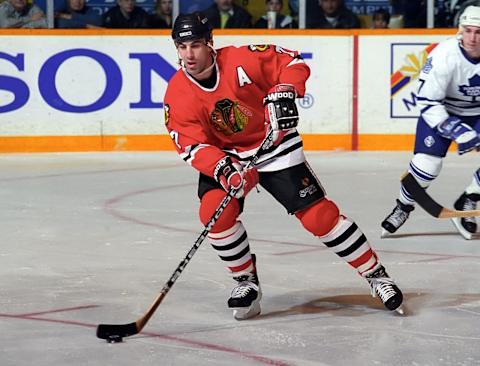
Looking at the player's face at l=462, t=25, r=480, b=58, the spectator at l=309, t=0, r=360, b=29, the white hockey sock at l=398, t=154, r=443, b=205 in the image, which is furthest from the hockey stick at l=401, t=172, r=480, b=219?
the spectator at l=309, t=0, r=360, b=29

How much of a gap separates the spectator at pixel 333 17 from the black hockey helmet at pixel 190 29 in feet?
17.6

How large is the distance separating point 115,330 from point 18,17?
5793 millimetres

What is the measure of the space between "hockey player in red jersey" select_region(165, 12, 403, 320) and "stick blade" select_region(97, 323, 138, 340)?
39 cm

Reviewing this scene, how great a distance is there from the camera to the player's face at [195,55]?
364 centimetres

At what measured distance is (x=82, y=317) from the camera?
147 inches

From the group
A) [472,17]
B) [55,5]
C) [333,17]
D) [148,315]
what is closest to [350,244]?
[148,315]

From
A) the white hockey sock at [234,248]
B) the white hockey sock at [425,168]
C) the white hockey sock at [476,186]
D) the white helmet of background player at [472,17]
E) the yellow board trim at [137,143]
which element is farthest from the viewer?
the yellow board trim at [137,143]

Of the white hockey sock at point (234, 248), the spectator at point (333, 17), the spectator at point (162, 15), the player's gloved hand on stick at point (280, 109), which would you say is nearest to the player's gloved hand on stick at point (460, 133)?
the white hockey sock at point (234, 248)

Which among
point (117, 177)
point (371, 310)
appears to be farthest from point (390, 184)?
Result: point (371, 310)

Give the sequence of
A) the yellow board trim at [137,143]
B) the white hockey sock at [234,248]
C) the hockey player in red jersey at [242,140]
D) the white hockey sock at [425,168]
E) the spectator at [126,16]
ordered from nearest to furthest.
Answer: the hockey player in red jersey at [242,140] → the white hockey sock at [234,248] → the white hockey sock at [425,168] → the yellow board trim at [137,143] → the spectator at [126,16]

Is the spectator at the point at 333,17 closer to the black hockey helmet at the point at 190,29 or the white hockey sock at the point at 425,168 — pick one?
the white hockey sock at the point at 425,168

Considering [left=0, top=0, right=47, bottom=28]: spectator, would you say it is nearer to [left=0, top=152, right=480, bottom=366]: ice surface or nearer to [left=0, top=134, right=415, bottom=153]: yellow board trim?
[left=0, top=134, right=415, bottom=153]: yellow board trim

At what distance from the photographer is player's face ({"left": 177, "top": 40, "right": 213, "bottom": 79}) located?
3.64m

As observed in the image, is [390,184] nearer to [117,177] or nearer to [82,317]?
[117,177]
